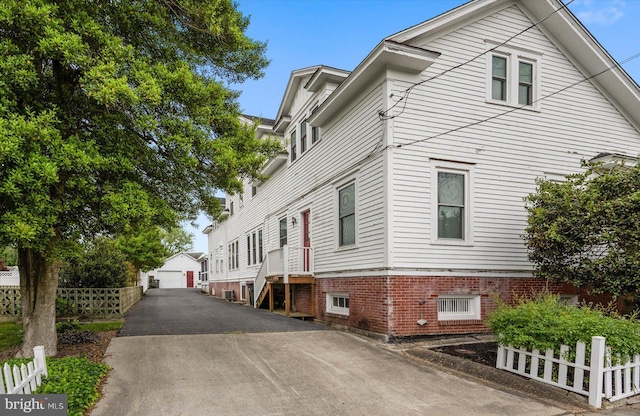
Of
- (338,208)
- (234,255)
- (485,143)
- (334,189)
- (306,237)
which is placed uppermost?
(485,143)

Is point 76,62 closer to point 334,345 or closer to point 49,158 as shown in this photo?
point 49,158

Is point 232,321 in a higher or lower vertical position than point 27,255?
lower

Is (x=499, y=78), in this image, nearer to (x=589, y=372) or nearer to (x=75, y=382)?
(x=589, y=372)

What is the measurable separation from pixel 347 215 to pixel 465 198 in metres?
3.11

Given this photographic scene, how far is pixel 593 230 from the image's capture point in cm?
858

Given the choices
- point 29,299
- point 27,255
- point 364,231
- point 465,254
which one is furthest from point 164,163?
point 465,254

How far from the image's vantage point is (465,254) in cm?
1032

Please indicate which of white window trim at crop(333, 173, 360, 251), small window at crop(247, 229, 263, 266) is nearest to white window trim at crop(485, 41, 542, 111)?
white window trim at crop(333, 173, 360, 251)

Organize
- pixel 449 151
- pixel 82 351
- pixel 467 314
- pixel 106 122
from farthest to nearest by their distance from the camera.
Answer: pixel 449 151 → pixel 467 314 → pixel 82 351 → pixel 106 122

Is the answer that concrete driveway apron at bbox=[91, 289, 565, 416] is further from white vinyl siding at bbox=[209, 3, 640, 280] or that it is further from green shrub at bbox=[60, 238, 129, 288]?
green shrub at bbox=[60, 238, 129, 288]

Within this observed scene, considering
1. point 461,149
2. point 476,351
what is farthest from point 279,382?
point 461,149

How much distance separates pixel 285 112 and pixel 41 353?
13502 millimetres

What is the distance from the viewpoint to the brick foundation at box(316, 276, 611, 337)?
9.45 metres

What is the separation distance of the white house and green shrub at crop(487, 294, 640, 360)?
9.32ft
